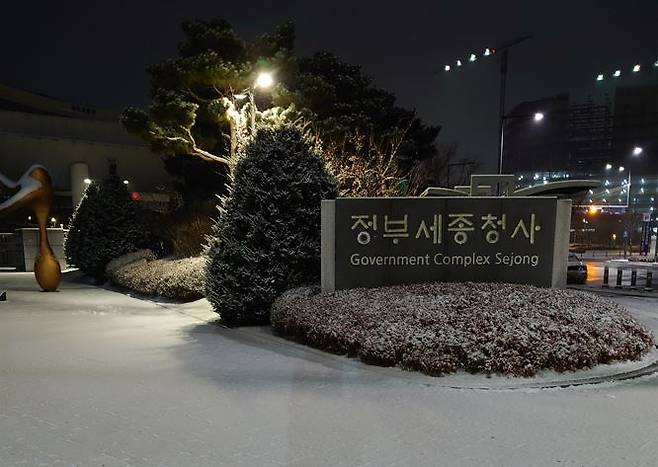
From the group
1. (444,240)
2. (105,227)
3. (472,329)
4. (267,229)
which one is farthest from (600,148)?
(472,329)

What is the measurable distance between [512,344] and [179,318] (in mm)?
6321

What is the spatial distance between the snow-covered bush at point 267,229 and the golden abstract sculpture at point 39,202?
6640mm

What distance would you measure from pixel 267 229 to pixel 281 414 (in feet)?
13.4

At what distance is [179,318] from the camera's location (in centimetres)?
907

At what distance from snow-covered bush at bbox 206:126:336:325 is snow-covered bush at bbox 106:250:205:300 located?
97.2 inches

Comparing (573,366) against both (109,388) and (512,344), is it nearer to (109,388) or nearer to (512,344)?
(512,344)

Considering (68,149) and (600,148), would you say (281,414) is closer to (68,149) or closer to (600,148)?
(68,149)

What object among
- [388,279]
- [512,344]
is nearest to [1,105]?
[388,279]

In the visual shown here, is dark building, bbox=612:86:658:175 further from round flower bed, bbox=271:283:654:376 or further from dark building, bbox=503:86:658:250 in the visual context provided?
round flower bed, bbox=271:283:654:376

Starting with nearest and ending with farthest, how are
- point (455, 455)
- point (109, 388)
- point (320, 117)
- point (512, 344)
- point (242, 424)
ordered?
1. point (455, 455)
2. point (242, 424)
3. point (109, 388)
4. point (512, 344)
5. point (320, 117)

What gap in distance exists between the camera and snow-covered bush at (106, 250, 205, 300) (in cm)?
1077

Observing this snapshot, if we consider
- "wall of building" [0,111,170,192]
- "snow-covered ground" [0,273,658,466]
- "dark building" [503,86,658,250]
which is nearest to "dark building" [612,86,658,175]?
"dark building" [503,86,658,250]

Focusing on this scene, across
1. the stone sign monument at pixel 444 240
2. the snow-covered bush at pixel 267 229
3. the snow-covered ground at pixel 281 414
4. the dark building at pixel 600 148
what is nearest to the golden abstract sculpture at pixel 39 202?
the snow-covered bush at pixel 267 229

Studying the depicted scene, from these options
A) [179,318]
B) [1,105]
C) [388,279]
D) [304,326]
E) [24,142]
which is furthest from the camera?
[1,105]
